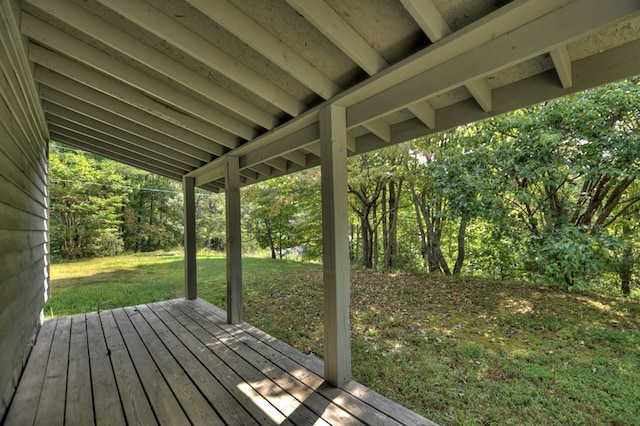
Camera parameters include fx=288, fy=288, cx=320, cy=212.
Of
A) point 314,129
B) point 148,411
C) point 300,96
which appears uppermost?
point 300,96

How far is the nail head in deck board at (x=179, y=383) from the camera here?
180cm

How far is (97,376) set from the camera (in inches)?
90.8

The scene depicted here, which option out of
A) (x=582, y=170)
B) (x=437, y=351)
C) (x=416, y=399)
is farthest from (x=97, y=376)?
(x=582, y=170)

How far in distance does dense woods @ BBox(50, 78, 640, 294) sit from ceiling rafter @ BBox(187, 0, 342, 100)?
3.25m

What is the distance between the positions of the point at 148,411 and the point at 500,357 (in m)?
3.13

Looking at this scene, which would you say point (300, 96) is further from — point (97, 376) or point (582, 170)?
point (582, 170)

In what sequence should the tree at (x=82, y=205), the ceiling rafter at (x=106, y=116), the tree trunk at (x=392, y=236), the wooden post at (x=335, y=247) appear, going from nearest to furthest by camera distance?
the wooden post at (x=335, y=247)
the ceiling rafter at (x=106, y=116)
the tree trunk at (x=392, y=236)
the tree at (x=82, y=205)

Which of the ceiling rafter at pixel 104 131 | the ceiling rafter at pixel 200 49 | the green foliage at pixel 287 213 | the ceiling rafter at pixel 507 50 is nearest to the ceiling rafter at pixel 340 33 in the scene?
the ceiling rafter at pixel 507 50

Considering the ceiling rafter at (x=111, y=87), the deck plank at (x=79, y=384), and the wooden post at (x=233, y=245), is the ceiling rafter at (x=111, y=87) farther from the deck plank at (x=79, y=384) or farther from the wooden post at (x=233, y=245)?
the deck plank at (x=79, y=384)

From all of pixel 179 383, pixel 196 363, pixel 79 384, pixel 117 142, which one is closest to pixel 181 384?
pixel 179 383

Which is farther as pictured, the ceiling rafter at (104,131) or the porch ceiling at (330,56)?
the ceiling rafter at (104,131)

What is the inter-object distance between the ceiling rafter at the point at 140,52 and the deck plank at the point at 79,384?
230 cm

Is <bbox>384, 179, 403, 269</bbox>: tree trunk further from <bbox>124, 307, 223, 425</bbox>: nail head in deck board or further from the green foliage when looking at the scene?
<bbox>124, 307, 223, 425</bbox>: nail head in deck board

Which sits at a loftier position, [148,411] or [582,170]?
[582,170]
